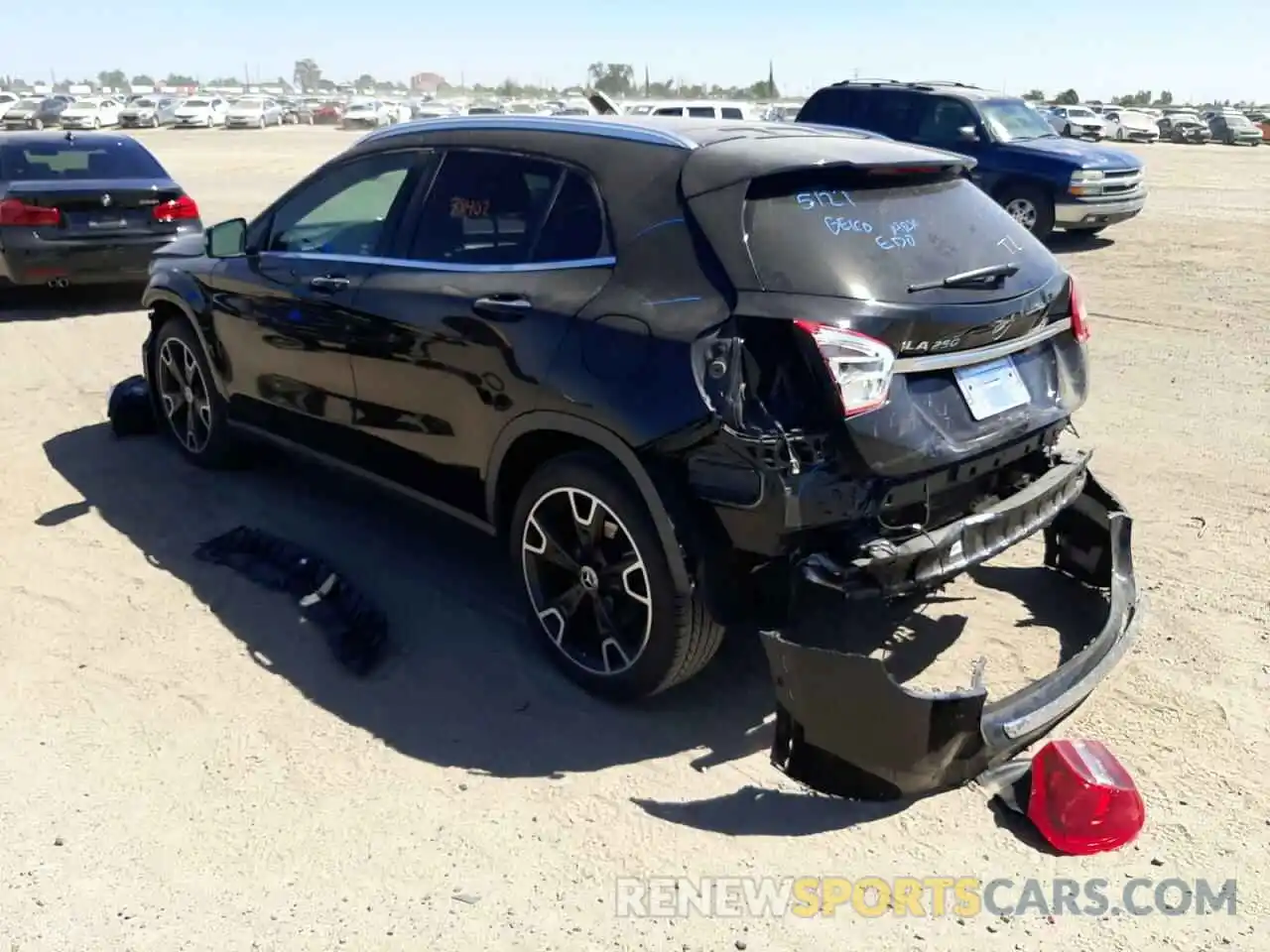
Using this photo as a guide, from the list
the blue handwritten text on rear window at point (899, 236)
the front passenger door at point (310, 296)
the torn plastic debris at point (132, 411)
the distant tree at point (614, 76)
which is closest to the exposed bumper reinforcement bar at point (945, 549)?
the blue handwritten text on rear window at point (899, 236)

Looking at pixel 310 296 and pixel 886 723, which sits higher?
pixel 310 296

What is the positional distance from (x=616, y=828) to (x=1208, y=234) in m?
14.7

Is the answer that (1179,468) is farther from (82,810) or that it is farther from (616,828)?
(82,810)

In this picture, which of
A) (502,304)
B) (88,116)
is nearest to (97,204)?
(502,304)

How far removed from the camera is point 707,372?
3.33 m

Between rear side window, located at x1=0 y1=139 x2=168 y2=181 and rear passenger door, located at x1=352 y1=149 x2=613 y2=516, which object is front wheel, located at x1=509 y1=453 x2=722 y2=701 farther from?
rear side window, located at x1=0 y1=139 x2=168 y2=181

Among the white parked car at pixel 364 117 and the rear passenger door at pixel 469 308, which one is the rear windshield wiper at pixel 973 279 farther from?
the white parked car at pixel 364 117

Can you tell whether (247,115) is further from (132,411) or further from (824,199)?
(824,199)

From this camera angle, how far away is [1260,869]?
10.3 ft

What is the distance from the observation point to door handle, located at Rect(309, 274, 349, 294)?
15.4 ft

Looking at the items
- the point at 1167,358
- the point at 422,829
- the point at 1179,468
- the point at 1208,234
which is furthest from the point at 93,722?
the point at 1208,234

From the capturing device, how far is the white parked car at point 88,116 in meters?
47.8

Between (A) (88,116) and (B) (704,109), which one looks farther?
(A) (88,116)

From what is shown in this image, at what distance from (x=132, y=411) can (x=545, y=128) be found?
3711 millimetres
